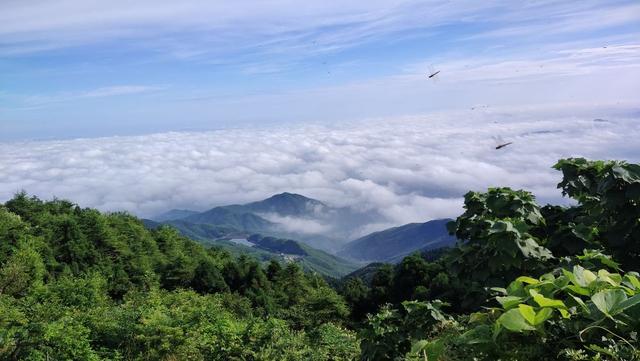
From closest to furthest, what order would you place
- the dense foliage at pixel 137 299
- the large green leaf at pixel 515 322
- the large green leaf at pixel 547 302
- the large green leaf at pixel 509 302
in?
the large green leaf at pixel 515 322, the large green leaf at pixel 547 302, the large green leaf at pixel 509 302, the dense foliage at pixel 137 299

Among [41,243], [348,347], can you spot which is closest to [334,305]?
[348,347]

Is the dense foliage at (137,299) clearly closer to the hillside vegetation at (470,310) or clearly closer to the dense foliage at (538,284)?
the hillside vegetation at (470,310)

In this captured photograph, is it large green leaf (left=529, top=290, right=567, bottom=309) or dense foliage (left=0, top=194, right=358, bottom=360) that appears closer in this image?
large green leaf (left=529, top=290, right=567, bottom=309)

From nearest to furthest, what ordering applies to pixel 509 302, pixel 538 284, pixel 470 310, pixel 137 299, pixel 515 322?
pixel 515 322
pixel 509 302
pixel 538 284
pixel 470 310
pixel 137 299

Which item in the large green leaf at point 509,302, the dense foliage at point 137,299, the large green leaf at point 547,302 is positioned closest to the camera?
the large green leaf at point 547,302

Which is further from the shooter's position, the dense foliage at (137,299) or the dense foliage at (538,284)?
the dense foliage at (137,299)

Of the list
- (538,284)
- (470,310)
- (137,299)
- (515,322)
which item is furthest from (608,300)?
(137,299)

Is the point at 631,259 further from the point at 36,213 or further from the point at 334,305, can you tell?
the point at 36,213

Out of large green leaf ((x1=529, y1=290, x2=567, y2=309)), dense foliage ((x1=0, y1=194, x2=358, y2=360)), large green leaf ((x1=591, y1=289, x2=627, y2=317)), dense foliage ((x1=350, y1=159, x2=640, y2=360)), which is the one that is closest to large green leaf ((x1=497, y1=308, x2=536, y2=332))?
dense foliage ((x1=350, y1=159, x2=640, y2=360))

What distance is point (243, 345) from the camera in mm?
15555

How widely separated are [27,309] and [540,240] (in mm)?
26800

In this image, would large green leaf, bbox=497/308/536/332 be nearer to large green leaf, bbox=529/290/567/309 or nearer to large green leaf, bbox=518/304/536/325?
large green leaf, bbox=518/304/536/325

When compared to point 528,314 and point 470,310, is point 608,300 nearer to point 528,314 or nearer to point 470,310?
point 528,314

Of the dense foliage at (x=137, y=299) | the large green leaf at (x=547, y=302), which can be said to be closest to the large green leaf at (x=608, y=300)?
the large green leaf at (x=547, y=302)
